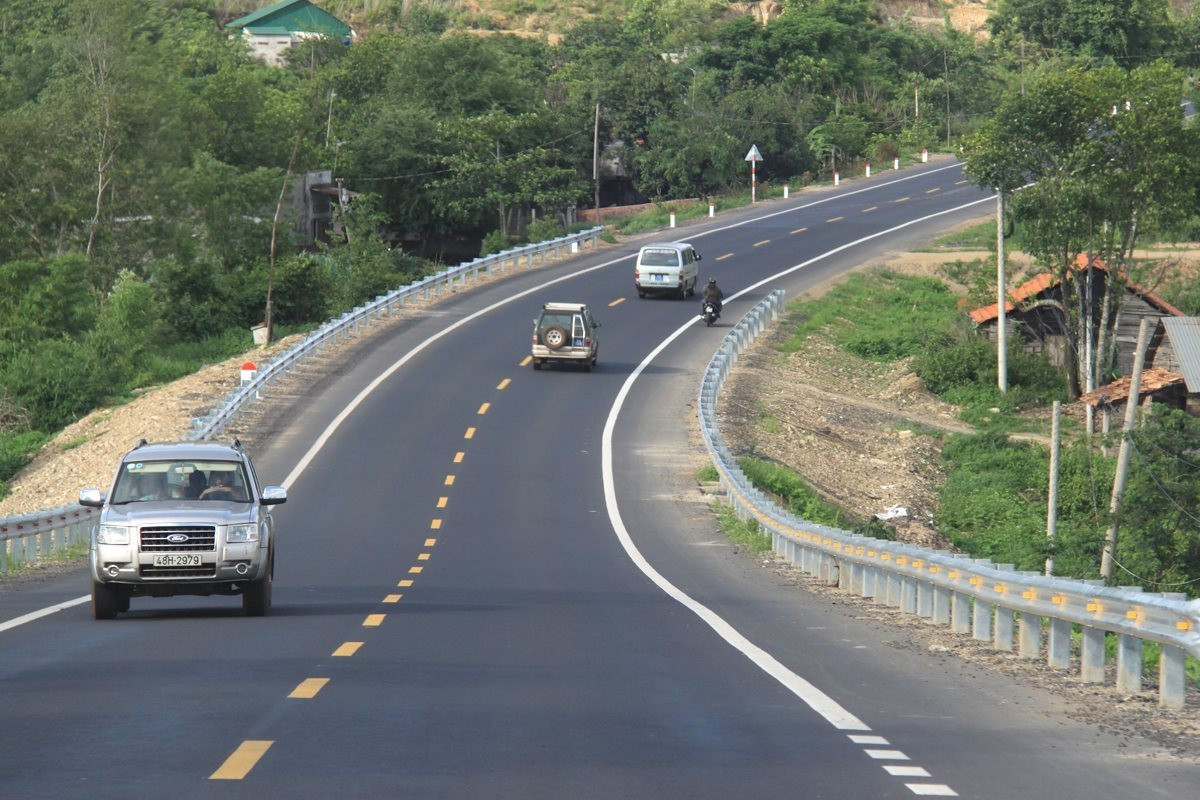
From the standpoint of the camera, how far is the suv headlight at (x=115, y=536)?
17172 mm

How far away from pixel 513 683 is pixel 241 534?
5.71 metres

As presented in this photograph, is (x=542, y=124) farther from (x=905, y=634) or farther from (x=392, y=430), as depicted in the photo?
(x=905, y=634)

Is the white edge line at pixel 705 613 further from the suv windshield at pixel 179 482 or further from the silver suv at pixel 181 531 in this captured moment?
the suv windshield at pixel 179 482

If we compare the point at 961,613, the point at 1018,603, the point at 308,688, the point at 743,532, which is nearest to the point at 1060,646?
the point at 1018,603

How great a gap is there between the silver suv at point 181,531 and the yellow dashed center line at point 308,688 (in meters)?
5.12

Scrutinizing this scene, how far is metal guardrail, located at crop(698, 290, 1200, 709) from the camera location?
12164 millimetres

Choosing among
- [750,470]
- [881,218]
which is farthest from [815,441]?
[881,218]

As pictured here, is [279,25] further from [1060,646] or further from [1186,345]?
[1060,646]

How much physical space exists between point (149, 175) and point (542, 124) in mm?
22627

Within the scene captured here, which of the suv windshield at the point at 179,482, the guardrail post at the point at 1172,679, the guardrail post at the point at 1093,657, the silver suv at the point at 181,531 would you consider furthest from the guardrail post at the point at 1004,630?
the suv windshield at the point at 179,482

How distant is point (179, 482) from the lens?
723 inches

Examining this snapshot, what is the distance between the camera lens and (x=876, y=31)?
5103 inches

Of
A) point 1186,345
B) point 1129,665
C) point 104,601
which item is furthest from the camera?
point 1186,345

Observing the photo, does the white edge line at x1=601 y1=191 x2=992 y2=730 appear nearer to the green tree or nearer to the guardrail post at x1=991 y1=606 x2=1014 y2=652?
the guardrail post at x1=991 y1=606 x2=1014 y2=652
